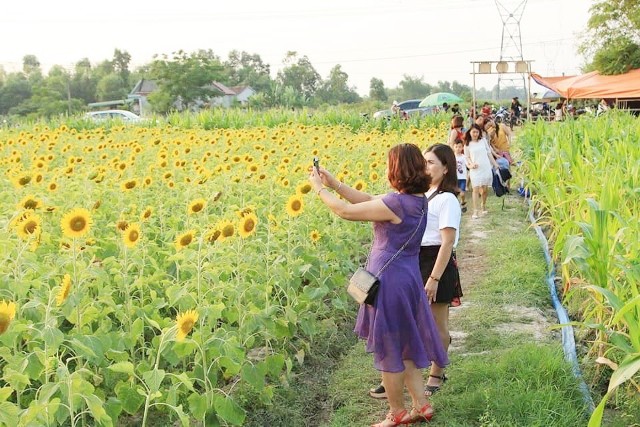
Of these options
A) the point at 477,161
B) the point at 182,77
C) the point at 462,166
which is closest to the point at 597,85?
the point at 462,166

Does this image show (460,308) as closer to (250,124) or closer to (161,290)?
(161,290)

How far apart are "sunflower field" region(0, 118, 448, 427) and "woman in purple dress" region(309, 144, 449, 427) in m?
0.49

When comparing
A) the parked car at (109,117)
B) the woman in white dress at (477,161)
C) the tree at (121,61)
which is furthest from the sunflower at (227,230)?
the tree at (121,61)

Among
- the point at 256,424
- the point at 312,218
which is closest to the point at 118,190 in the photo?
the point at 312,218

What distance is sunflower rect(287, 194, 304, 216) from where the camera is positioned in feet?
13.4

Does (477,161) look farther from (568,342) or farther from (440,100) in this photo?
(440,100)

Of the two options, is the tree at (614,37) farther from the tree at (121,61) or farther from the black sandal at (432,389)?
the tree at (121,61)

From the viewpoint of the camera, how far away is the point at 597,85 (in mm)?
24156

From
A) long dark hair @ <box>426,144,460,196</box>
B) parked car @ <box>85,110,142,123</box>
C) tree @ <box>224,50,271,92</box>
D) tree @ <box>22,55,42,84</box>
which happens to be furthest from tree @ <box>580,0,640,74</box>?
tree @ <box>22,55,42,84</box>

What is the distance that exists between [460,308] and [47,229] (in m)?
2.90

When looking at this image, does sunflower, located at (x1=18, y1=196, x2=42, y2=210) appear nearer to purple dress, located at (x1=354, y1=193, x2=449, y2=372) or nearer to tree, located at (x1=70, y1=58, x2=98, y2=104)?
purple dress, located at (x1=354, y1=193, x2=449, y2=372)

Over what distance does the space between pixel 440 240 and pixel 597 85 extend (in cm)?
2198

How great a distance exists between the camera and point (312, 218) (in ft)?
17.1

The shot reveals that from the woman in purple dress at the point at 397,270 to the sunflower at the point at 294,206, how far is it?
48 cm
